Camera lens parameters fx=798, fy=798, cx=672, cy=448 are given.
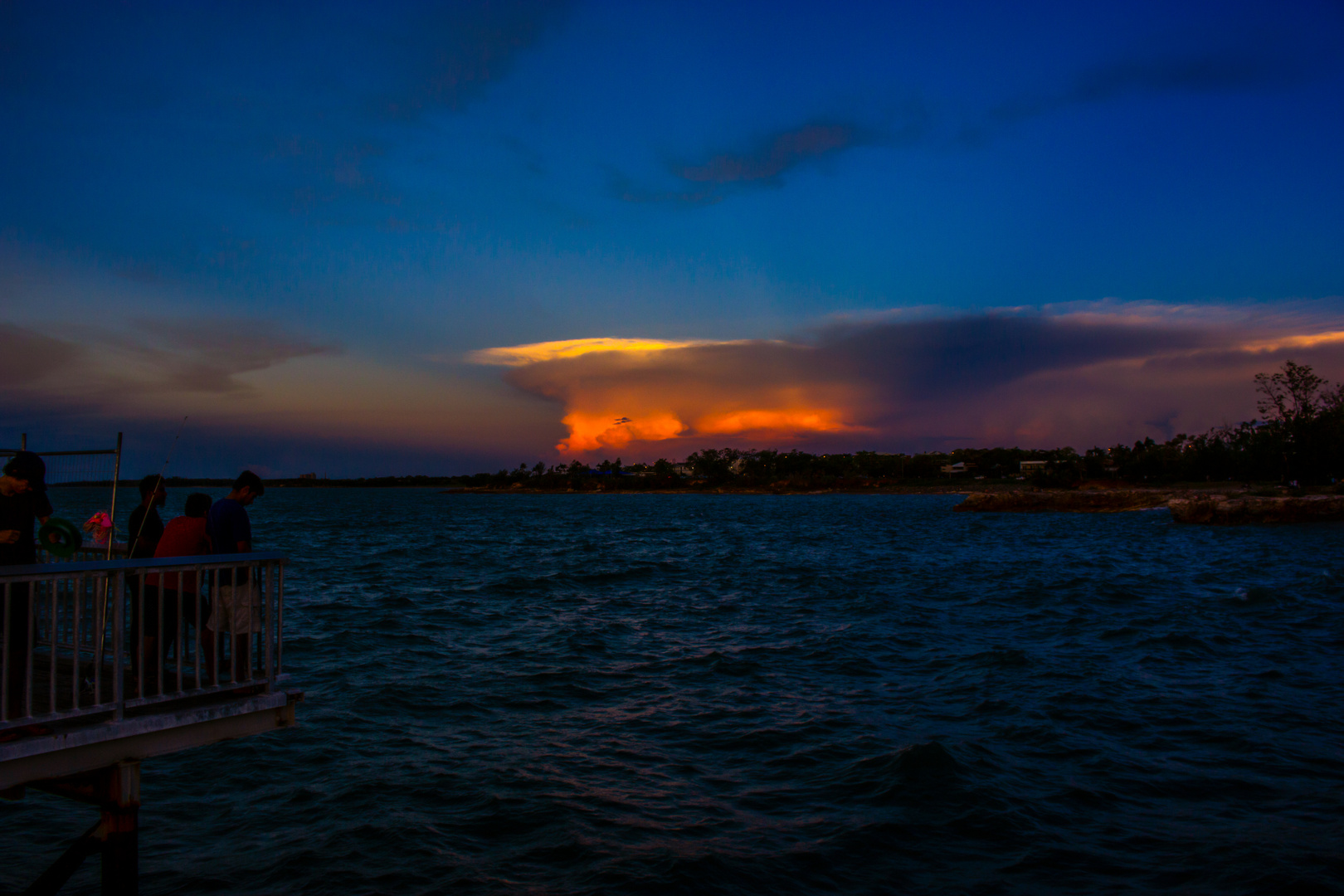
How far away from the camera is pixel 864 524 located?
74875 millimetres

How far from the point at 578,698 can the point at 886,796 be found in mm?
5867

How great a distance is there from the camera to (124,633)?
22.1 feet

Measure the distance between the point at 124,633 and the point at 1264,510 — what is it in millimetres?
71120

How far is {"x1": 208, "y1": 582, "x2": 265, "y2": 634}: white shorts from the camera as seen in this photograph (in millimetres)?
6902

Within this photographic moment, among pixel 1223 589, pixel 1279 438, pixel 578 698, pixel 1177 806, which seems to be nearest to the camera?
pixel 1177 806

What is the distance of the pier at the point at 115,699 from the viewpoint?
5.35 m

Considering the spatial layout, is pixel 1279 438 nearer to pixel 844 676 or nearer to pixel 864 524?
pixel 864 524

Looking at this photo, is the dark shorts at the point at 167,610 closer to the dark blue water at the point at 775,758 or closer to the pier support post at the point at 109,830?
the pier support post at the point at 109,830

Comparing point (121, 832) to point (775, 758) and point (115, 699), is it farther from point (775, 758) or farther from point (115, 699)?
point (775, 758)

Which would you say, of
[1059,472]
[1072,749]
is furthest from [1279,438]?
[1072,749]

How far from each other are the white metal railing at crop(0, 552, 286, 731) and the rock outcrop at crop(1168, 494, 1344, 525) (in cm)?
6911

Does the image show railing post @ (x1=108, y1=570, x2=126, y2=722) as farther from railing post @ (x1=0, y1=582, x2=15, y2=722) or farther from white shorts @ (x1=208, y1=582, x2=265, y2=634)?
white shorts @ (x1=208, y1=582, x2=265, y2=634)

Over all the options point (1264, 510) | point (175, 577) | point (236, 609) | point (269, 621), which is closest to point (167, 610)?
point (175, 577)

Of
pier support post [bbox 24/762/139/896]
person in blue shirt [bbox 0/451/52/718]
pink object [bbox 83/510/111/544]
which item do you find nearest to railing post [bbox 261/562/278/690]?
pier support post [bbox 24/762/139/896]
